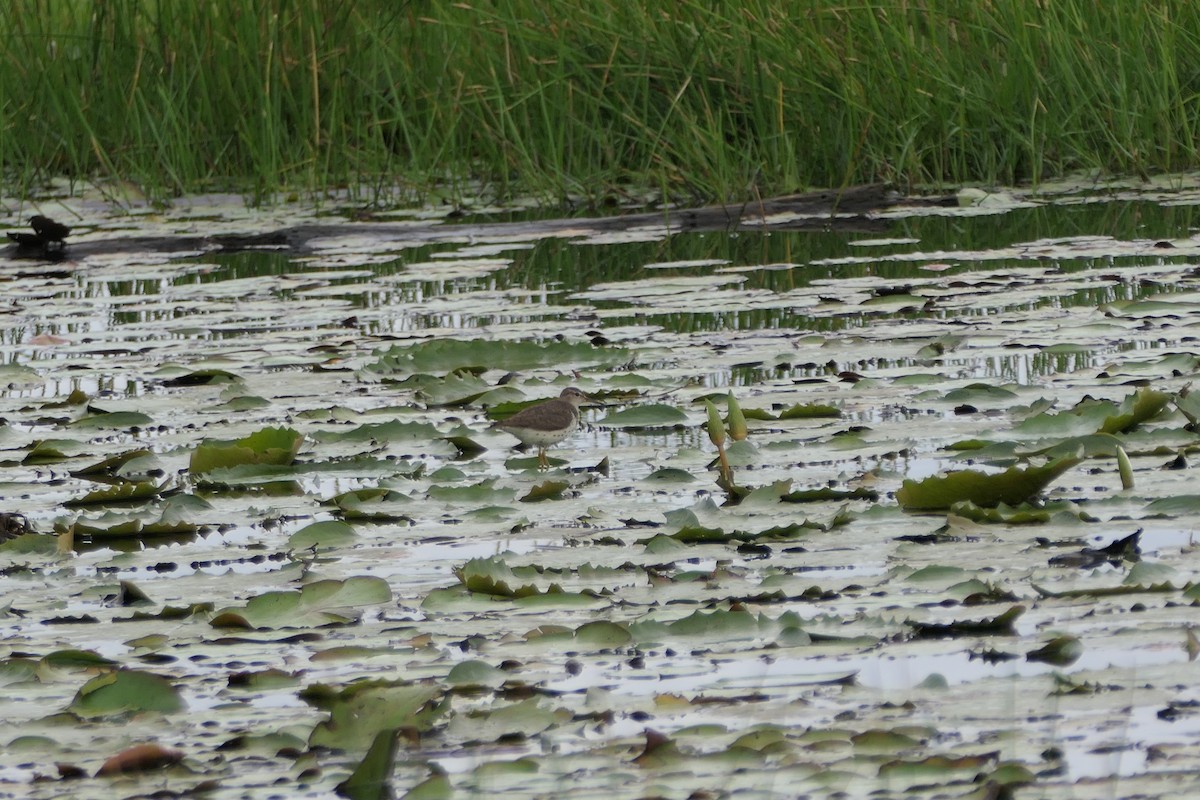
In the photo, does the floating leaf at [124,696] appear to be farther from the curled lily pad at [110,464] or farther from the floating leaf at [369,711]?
the curled lily pad at [110,464]

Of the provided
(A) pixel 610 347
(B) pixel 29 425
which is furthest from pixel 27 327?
(A) pixel 610 347

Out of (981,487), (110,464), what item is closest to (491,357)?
(110,464)

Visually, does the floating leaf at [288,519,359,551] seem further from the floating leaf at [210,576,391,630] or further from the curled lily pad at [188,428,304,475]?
the curled lily pad at [188,428,304,475]

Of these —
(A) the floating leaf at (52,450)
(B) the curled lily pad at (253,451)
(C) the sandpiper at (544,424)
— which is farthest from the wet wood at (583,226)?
(B) the curled lily pad at (253,451)

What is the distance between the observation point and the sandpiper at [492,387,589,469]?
329cm

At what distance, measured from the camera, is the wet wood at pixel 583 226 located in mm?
6738

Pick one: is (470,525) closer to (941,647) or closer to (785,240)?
(941,647)

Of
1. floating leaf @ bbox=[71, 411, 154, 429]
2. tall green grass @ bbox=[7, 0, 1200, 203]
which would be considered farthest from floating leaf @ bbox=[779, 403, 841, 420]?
tall green grass @ bbox=[7, 0, 1200, 203]

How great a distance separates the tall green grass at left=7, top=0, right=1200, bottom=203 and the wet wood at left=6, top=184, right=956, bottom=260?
19 centimetres

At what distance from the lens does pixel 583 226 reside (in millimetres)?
6781

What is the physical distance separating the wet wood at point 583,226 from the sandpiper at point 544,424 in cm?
333

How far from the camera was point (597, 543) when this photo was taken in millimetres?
2701

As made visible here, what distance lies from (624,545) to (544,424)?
0.65 m

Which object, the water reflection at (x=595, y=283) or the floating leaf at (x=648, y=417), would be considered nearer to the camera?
the floating leaf at (x=648, y=417)
